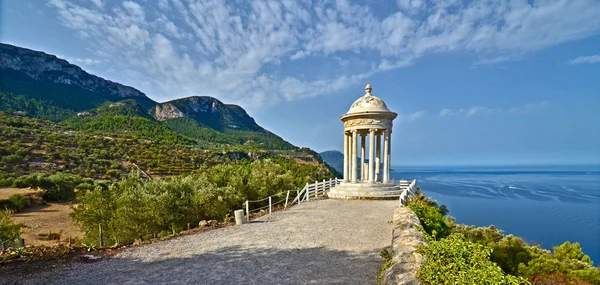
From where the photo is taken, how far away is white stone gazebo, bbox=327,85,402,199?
16109 millimetres

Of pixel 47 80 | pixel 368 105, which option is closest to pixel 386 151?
pixel 368 105

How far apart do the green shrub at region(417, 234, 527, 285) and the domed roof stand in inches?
546

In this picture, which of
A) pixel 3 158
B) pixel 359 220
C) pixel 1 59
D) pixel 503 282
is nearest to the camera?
pixel 503 282

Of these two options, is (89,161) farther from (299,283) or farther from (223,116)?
(223,116)

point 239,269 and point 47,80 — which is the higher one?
point 47,80

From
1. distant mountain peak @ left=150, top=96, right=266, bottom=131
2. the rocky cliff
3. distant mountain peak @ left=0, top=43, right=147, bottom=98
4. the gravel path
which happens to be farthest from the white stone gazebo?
distant mountain peak @ left=150, top=96, right=266, bottom=131

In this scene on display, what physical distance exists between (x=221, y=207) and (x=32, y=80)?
9456 cm

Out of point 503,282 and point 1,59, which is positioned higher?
point 1,59

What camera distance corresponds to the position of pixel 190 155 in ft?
174

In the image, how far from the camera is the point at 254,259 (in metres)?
5.99

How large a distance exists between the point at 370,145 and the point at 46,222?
78.7 ft

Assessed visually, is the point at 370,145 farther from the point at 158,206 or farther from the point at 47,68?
the point at 47,68

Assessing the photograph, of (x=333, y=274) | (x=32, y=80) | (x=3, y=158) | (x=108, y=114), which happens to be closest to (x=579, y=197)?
(x=333, y=274)

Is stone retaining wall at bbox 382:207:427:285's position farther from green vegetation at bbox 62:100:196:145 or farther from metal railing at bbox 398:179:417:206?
green vegetation at bbox 62:100:196:145
